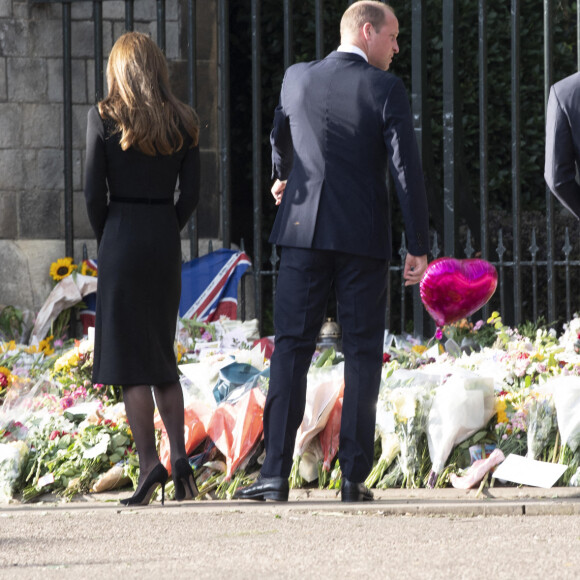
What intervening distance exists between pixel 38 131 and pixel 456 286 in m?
3.45

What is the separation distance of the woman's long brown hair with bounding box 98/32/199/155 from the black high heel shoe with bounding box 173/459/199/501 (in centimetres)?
109

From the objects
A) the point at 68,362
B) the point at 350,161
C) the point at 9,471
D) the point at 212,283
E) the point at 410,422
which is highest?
the point at 350,161

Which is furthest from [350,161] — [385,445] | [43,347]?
[43,347]

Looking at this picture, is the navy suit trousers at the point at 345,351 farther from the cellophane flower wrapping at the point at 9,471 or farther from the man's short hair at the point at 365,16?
the cellophane flower wrapping at the point at 9,471

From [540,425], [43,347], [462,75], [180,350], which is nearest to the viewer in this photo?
[540,425]

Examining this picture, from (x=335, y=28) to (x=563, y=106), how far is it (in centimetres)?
568

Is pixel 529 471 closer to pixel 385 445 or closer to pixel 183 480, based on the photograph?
pixel 385 445

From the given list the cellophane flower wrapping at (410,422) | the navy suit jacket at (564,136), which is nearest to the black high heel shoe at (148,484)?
the cellophane flower wrapping at (410,422)

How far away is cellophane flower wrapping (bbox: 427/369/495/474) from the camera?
452cm

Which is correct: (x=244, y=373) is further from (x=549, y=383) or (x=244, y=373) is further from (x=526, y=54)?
(x=526, y=54)

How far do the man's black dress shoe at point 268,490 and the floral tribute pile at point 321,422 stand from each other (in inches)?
14.0

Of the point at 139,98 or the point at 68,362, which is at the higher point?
the point at 139,98

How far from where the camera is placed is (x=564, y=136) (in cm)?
436

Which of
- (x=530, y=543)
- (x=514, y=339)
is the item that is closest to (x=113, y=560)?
(x=530, y=543)
